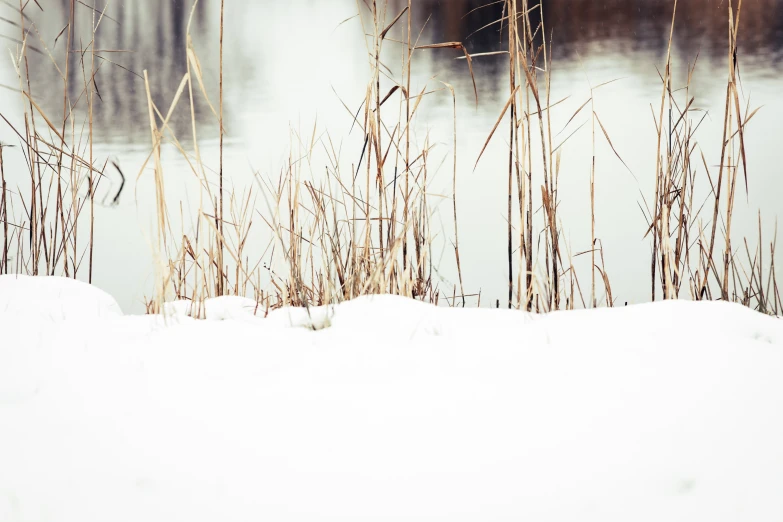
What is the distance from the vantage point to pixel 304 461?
55 cm

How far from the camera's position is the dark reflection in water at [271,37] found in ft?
23.8

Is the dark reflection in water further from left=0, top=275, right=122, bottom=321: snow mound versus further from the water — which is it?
left=0, top=275, right=122, bottom=321: snow mound

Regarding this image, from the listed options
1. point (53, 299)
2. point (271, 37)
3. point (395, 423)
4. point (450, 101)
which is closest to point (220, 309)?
point (53, 299)

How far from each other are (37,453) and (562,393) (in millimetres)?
510

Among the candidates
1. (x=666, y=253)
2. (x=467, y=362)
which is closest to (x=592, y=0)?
(x=666, y=253)

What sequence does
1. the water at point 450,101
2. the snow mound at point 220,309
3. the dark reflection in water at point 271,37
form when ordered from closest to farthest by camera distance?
1. the snow mound at point 220,309
2. the water at point 450,101
3. the dark reflection in water at point 271,37

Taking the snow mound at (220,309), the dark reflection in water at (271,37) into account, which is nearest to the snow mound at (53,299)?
the snow mound at (220,309)

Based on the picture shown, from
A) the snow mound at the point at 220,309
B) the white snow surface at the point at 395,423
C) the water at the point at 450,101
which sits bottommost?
the white snow surface at the point at 395,423

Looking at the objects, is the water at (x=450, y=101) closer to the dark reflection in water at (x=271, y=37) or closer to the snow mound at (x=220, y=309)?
the dark reflection in water at (x=271, y=37)

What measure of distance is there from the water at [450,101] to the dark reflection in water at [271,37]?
0.15ft

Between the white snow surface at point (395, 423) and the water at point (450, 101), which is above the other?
the water at point (450, 101)

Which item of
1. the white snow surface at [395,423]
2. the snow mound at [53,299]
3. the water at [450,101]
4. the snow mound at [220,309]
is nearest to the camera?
the white snow surface at [395,423]

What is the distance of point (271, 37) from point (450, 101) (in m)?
3.66

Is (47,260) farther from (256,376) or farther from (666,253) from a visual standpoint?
(666,253)
